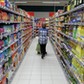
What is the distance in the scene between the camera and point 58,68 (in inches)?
264

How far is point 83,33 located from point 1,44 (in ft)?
6.07

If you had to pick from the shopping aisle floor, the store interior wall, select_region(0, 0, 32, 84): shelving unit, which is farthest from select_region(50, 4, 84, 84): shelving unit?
the store interior wall

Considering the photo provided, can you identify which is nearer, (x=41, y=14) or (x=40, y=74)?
(x=40, y=74)

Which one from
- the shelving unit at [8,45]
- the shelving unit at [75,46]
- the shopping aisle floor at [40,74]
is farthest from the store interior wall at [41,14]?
the shelving unit at [75,46]

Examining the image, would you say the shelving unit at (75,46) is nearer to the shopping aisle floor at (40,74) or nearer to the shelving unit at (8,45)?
the shopping aisle floor at (40,74)

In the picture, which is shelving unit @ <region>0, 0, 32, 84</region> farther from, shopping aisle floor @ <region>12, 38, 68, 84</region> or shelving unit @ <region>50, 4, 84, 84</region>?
shelving unit @ <region>50, 4, 84, 84</region>

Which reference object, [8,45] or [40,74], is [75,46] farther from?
[40,74]

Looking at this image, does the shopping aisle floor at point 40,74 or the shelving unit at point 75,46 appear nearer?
the shelving unit at point 75,46

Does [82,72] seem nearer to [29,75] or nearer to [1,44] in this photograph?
[1,44]

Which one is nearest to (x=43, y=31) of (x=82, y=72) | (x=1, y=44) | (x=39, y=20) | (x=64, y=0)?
(x=1, y=44)

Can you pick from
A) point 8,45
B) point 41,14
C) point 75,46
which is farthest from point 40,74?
point 41,14

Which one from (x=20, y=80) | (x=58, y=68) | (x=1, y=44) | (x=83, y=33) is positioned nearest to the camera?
(x=83, y=33)

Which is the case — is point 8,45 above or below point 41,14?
below

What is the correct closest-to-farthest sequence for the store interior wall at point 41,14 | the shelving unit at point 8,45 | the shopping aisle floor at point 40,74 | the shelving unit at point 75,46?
the shelving unit at point 75,46
the shelving unit at point 8,45
the shopping aisle floor at point 40,74
the store interior wall at point 41,14
